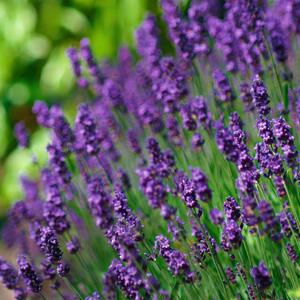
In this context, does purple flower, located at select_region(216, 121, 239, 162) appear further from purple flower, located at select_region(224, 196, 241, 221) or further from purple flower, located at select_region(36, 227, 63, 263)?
purple flower, located at select_region(36, 227, 63, 263)

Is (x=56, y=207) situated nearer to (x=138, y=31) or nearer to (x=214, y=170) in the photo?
(x=214, y=170)

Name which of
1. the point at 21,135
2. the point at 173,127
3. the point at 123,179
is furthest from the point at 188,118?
the point at 21,135

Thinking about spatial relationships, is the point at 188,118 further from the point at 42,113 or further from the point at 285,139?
the point at 42,113

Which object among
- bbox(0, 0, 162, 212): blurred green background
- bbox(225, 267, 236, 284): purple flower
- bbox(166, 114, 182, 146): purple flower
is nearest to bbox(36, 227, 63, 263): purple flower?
bbox(225, 267, 236, 284): purple flower

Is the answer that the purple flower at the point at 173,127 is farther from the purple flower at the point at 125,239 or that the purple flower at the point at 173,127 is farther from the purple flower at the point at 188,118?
the purple flower at the point at 125,239

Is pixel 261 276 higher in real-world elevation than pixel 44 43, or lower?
lower

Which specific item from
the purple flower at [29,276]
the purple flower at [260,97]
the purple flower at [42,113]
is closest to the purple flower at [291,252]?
the purple flower at [260,97]
